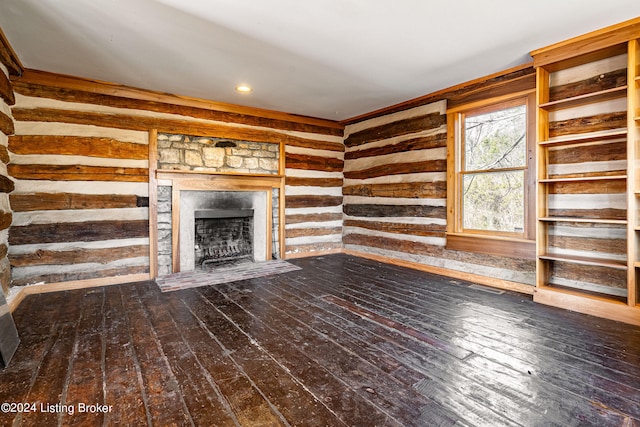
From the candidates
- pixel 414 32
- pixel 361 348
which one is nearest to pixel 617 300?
pixel 361 348

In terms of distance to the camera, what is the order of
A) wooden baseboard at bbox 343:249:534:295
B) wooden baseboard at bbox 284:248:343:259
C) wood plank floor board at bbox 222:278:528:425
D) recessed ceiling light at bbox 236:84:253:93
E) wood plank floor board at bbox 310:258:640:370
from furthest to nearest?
wooden baseboard at bbox 284:248:343:259, recessed ceiling light at bbox 236:84:253:93, wooden baseboard at bbox 343:249:534:295, wood plank floor board at bbox 310:258:640:370, wood plank floor board at bbox 222:278:528:425

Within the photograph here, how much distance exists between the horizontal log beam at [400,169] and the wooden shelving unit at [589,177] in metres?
1.31

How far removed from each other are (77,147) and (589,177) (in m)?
5.31

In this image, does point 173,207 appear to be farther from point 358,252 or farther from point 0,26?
point 358,252

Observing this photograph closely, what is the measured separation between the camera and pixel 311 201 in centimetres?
561

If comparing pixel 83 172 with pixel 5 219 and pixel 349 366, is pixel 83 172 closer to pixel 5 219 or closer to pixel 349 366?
pixel 5 219

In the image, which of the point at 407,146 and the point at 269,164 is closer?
the point at 407,146

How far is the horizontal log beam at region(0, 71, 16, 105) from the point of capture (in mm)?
2979

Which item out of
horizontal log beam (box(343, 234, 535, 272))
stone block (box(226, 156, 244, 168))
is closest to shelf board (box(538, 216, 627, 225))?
horizontal log beam (box(343, 234, 535, 272))

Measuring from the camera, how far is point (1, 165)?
3098 mm

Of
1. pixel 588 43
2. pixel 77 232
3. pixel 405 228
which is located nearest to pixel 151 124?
pixel 77 232

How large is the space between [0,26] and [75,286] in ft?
8.59

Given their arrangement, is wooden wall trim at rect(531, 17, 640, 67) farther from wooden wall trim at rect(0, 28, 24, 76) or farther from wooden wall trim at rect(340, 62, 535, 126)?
wooden wall trim at rect(0, 28, 24, 76)

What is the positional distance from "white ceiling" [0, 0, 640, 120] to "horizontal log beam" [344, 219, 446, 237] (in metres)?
1.88
